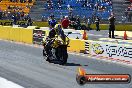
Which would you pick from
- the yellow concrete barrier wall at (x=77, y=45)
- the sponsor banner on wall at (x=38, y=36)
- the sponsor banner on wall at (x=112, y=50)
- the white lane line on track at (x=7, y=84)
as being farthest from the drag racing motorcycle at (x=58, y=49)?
the sponsor banner on wall at (x=38, y=36)

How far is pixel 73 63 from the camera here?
707 inches

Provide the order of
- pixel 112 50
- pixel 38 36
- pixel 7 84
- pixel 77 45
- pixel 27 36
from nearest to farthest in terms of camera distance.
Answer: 1. pixel 7 84
2. pixel 112 50
3. pixel 77 45
4. pixel 38 36
5. pixel 27 36

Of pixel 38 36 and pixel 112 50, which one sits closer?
pixel 112 50

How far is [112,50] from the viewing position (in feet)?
64.2

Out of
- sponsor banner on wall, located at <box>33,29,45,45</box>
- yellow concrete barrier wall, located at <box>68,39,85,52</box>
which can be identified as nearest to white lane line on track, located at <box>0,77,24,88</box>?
yellow concrete barrier wall, located at <box>68,39,85,52</box>

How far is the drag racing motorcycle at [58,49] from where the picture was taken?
56.6ft

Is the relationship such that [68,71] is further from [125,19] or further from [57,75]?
[125,19]

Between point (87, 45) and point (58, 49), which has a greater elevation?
point (58, 49)

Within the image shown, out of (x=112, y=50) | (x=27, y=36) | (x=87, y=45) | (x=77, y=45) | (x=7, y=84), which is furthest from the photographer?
(x=27, y=36)

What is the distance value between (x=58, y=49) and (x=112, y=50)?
3.32 m

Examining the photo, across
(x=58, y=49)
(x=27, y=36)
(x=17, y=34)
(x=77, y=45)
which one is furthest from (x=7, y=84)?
(x=17, y=34)

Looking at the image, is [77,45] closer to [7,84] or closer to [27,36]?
[27,36]

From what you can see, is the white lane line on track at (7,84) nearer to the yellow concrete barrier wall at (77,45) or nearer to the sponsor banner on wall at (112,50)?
the sponsor banner on wall at (112,50)

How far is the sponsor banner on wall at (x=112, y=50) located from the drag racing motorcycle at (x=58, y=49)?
283 cm
